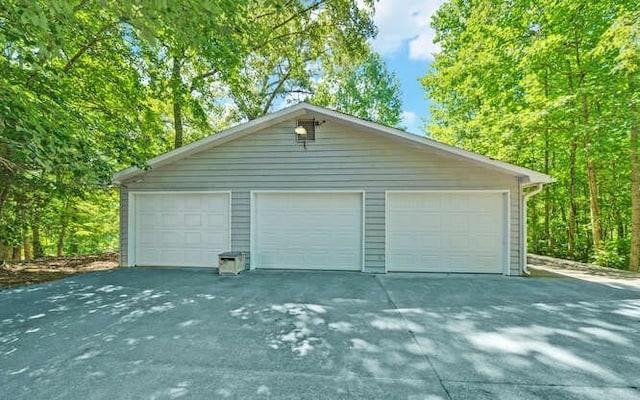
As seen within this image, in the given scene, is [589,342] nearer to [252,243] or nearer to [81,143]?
[252,243]

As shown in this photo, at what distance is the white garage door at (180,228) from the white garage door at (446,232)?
3.90 meters

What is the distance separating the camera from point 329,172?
6.06m

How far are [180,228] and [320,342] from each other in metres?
5.01

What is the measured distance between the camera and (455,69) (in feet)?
30.9

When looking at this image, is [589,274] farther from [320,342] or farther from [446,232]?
[320,342]

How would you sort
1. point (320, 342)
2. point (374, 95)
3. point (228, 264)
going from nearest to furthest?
point (320, 342) → point (228, 264) → point (374, 95)

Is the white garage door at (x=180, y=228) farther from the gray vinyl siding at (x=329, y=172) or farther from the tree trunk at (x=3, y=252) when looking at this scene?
the tree trunk at (x=3, y=252)

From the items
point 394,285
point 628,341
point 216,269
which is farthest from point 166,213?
point 628,341

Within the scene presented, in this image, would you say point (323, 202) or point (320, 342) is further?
point (323, 202)

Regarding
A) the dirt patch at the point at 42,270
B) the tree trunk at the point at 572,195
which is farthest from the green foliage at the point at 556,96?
the dirt patch at the point at 42,270

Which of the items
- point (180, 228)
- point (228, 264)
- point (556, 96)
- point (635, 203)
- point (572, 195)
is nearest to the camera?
point (228, 264)

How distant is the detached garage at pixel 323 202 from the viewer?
5754mm

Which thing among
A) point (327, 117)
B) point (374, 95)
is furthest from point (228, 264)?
point (374, 95)

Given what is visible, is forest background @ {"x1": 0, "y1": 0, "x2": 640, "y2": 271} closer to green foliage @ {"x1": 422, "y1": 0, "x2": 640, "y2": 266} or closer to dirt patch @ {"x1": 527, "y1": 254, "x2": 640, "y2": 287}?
green foliage @ {"x1": 422, "y1": 0, "x2": 640, "y2": 266}
